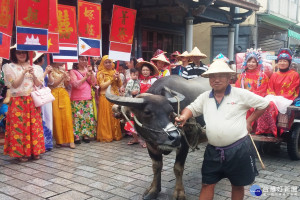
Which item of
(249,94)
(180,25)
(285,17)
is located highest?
(285,17)

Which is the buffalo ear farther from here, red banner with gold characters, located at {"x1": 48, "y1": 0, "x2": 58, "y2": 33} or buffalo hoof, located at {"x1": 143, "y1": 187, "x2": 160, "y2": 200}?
red banner with gold characters, located at {"x1": 48, "y1": 0, "x2": 58, "y2": 33}

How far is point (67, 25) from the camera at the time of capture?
5.75 meters

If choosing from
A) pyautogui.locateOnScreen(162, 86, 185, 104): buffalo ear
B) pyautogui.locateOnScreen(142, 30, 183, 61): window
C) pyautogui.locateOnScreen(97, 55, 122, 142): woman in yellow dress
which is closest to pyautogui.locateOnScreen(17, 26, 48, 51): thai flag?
pyautogui.locateOnScreen(97, 55, 122, 142): woman in yellow dress

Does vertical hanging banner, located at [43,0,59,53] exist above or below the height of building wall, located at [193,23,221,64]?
below

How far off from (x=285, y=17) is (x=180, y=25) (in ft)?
35.7

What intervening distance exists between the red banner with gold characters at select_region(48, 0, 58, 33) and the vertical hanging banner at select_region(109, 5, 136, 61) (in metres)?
0.99

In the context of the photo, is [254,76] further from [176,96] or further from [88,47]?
[88,47]

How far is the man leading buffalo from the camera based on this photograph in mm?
2979

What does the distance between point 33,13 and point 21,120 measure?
5.84ft

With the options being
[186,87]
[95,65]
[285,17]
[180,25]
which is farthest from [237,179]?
[285,17]

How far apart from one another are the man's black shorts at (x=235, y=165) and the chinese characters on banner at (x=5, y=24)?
3353 mm

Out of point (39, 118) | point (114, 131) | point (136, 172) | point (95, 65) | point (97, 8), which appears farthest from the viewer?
point (95, 65)

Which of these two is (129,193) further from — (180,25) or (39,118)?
(180,25)

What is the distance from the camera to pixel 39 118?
5465mm
